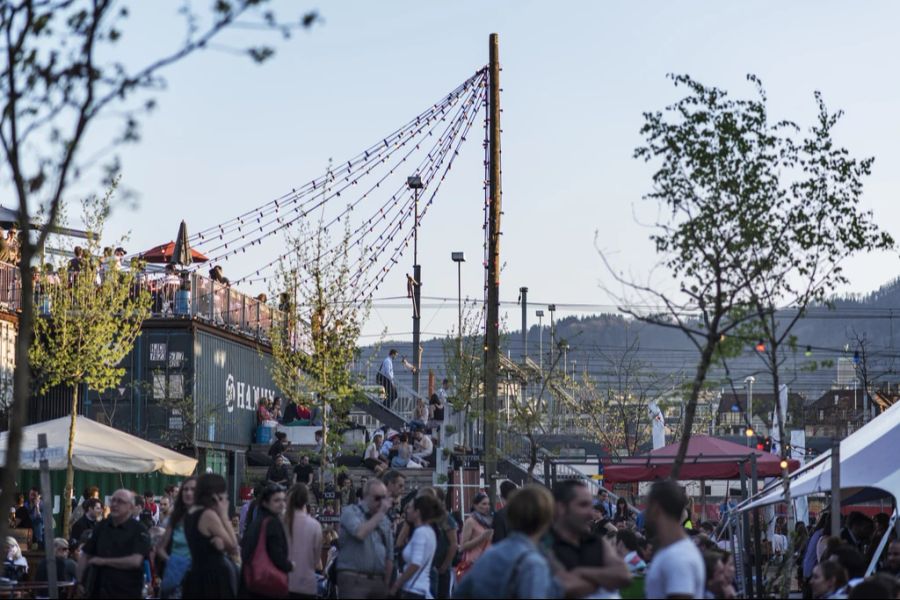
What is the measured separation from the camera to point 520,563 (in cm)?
818

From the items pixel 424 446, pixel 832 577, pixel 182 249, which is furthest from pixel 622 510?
pixel 832 577

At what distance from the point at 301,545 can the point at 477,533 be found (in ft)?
14.9

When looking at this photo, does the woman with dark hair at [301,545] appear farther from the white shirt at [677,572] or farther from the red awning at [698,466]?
the red awning at [698,466]

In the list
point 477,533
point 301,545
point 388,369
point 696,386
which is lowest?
point 477,533

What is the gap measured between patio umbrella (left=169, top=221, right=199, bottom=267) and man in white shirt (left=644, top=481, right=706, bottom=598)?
3152 cm

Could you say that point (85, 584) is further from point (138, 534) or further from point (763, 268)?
point (763, 268)

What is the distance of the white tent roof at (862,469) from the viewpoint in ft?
57.3

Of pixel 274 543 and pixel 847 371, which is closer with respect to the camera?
pixel 274 543

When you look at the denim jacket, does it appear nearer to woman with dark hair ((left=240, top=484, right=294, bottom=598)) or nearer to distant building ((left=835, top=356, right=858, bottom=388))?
woman with dark hair ((left=240, top=484, right=294, bottom=598))

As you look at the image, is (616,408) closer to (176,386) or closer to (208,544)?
(176,386)

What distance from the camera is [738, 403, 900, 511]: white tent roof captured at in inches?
688

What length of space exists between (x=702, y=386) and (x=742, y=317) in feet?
2.97

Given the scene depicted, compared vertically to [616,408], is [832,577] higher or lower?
lower

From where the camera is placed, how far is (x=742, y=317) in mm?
16203
